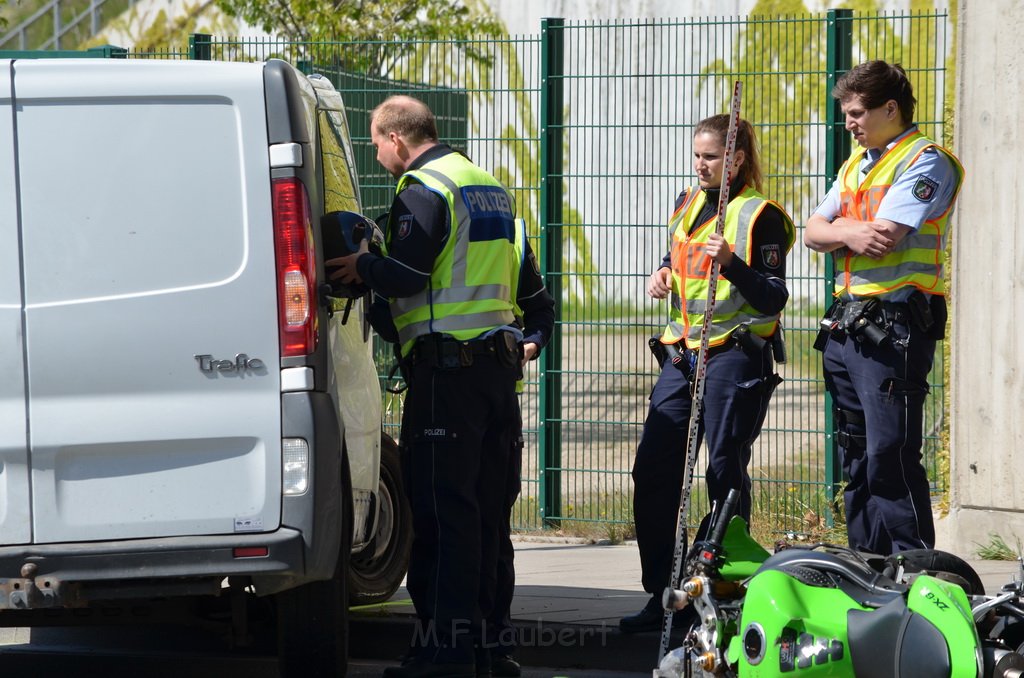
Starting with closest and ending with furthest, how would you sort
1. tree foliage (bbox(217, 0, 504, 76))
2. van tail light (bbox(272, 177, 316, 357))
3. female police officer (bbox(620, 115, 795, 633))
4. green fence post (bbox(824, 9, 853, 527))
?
van tail light (bbox(272, 177, 316, 357)) < female police officer (bbox(620, 115, 795, 633)) < green fence post (bbox(824, 9, 853, 527)) < tree foliage (bbox(217, 0, 504, 76))

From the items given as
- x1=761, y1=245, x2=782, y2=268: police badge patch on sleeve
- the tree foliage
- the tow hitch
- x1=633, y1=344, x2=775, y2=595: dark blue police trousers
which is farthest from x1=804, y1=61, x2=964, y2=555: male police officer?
the tree foliage

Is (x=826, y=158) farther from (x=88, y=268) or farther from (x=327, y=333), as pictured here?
(x=88, y=268)

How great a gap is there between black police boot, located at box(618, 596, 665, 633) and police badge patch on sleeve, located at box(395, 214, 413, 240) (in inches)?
69.2

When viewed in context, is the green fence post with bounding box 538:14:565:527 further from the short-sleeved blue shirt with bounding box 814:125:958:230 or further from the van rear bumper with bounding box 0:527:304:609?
the van rear bumper with bounding box 0:527:304:609

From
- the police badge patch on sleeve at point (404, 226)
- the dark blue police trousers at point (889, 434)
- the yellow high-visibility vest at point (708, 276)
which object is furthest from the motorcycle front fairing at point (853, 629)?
the police badge patch on sleeve at point (404, 226)

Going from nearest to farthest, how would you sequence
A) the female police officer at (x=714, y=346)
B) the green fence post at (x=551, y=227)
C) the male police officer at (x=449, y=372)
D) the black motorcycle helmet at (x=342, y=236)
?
the black motorcycle helmet at (x=342, y=236)
the male police officer at (x=449, y=372)
the female police officer at (x=714, y=346)
the green fence post at (x=551, y=227)

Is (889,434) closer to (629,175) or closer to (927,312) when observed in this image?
(927,312)

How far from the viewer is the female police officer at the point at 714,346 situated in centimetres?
577

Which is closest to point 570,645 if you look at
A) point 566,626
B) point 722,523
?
point 566,626

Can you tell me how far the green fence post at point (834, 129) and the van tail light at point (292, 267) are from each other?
3.93m

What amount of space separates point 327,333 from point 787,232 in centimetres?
195

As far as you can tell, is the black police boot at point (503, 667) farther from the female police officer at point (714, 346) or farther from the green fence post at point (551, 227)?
the green fence post at point (551, 227)

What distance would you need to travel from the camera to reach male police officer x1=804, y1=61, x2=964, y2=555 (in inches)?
217

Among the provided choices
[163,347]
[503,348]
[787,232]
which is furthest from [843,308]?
[163,347]
